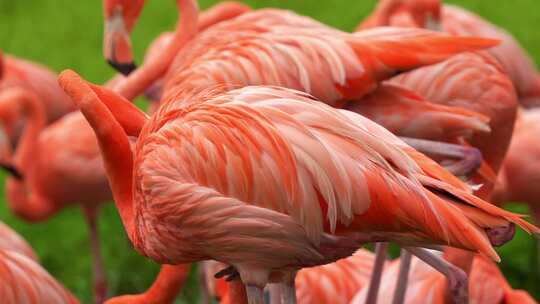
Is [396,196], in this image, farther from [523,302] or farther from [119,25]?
[119,25]

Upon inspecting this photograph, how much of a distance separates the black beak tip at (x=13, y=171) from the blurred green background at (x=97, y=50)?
1.40 feet

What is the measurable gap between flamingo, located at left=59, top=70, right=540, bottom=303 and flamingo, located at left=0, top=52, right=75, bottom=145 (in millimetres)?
3268

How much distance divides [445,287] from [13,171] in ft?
7.27

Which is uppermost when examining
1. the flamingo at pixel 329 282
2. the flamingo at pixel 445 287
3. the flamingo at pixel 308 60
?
the flamingo at pixel 308 60

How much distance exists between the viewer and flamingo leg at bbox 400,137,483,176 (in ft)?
10.4

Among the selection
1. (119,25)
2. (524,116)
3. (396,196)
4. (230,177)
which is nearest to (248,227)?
(230,177)

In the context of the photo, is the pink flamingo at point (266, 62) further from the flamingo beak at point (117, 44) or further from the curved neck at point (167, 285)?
the curved neck at point (167, 285)

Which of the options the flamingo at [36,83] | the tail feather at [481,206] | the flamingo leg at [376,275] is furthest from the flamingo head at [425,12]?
the flamingo at [36,83]

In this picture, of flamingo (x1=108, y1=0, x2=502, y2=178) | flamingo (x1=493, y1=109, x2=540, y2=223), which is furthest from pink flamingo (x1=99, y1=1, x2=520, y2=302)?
flamingo (x1=493, y1=109, x2=540, y2=223)

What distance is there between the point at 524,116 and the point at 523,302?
1554 millimetres

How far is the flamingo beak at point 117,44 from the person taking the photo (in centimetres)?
400

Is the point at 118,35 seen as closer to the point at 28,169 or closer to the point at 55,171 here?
the point at 55,171

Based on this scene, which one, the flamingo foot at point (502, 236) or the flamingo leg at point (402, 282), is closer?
the flamingo foot at point (502, 236)

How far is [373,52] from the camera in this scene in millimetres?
3256
